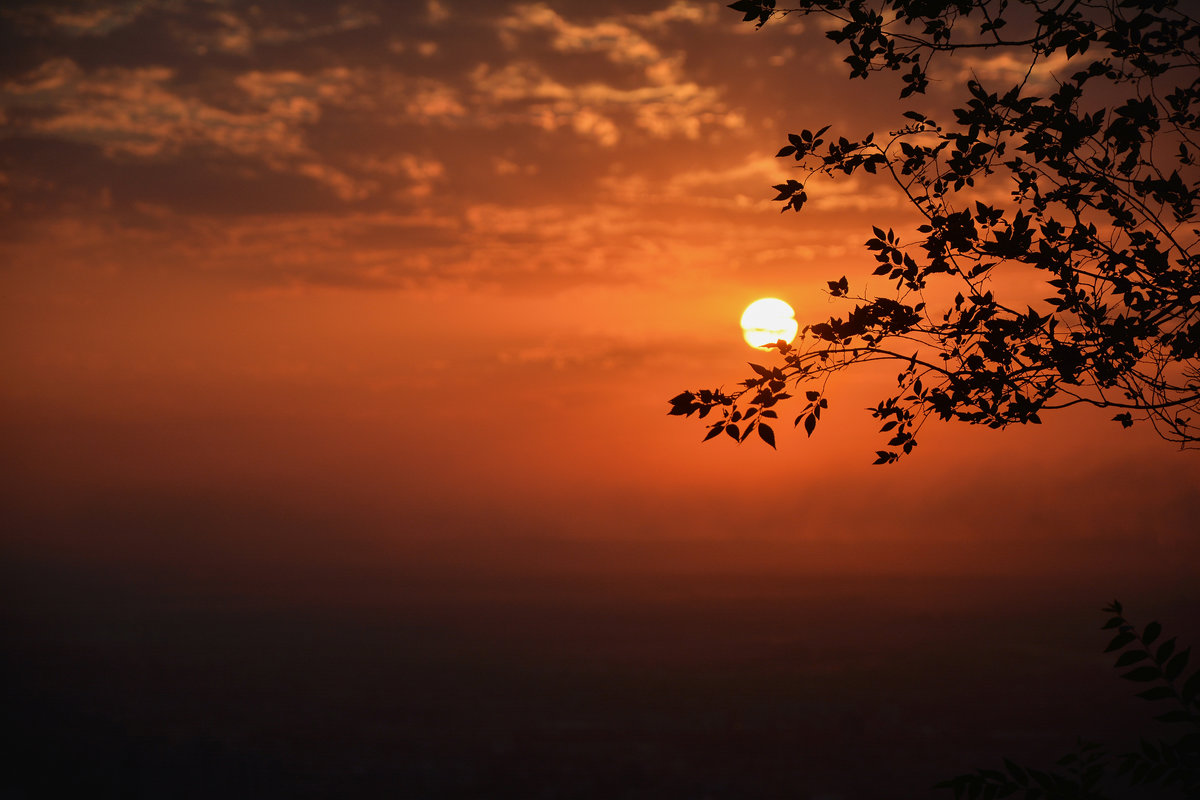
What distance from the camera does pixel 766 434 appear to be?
6.64m

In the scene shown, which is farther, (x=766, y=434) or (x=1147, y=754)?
(x=766, y=434)

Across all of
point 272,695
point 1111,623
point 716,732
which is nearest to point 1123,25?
point 1111,623

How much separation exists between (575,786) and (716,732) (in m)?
28.6

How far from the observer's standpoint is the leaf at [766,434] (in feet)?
21.5

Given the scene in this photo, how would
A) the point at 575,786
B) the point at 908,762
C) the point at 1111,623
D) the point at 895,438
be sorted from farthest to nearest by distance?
the point at 575,786 → the point at 908,762 → the point at 895,438 → the point at 1111,623

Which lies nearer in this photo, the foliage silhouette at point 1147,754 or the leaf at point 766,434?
the foliage silhouette at point 1147,754

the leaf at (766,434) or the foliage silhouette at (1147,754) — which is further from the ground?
the leaf at (766,434)

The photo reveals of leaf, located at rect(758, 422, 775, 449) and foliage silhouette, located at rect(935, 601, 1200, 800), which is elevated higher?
leaf, located at rect(758, 422, 775, 449)

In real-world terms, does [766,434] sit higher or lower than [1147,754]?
higher

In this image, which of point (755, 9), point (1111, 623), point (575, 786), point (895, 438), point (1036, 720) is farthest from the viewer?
point (1036, 720)

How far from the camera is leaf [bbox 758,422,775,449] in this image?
655 centimetres

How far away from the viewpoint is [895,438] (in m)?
7.94

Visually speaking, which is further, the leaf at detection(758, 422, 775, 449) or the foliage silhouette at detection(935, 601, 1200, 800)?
the leaf at detection(758, 422, 775, 449)

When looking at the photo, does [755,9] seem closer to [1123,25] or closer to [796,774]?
[1123,25]
